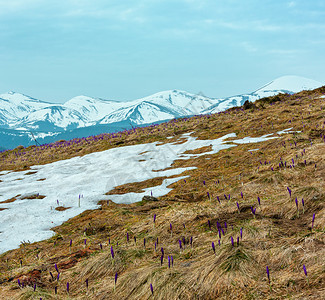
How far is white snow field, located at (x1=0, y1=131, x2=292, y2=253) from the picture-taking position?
23.3ft

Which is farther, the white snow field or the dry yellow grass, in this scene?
the white snow field

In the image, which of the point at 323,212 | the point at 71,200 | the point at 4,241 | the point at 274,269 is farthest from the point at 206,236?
the point at 71,200

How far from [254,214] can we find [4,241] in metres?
6.06

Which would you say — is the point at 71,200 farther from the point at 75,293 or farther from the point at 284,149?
the point at 284,149

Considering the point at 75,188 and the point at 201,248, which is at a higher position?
the point at 201,248

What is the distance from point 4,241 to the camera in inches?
250

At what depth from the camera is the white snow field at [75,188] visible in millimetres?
7090

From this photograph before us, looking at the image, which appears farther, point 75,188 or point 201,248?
point 75,188

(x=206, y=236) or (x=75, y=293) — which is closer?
(x=75, y=293)

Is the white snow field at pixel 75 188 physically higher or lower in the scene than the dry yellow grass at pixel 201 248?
lower

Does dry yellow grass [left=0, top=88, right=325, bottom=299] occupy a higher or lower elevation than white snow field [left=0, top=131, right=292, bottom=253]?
higher

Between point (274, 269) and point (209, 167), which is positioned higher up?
point (274, 269)

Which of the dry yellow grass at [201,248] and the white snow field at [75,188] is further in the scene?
the white snow field at [75,188]

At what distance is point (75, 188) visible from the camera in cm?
1037
